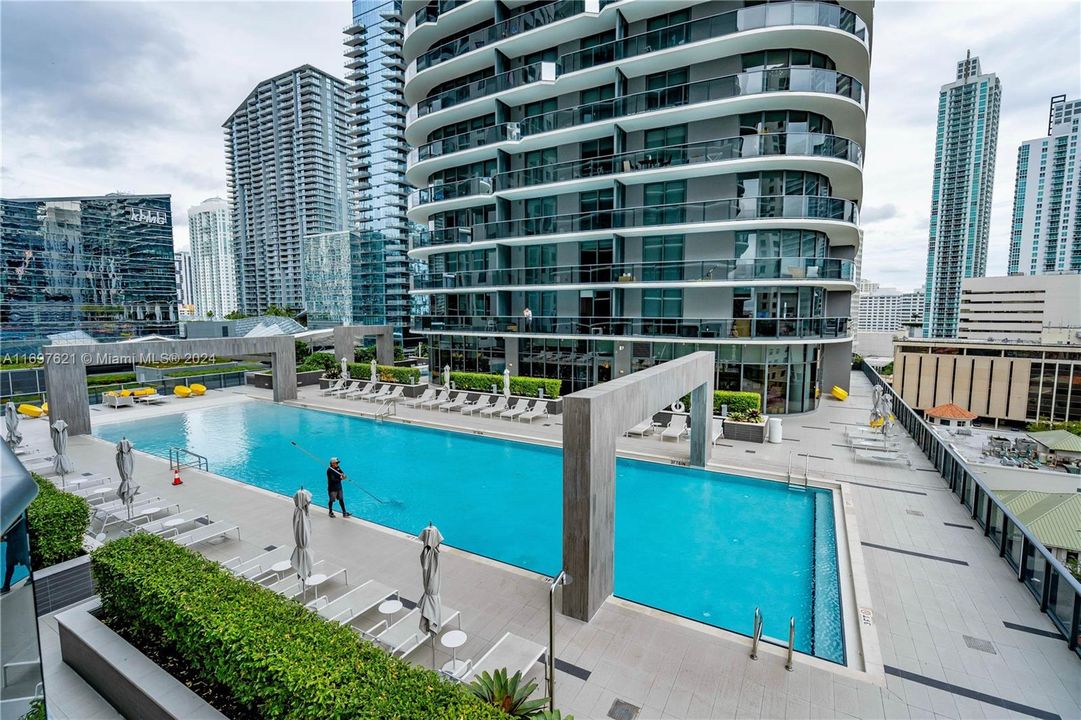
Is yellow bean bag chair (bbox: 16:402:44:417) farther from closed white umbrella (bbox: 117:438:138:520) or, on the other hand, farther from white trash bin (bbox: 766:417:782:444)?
white trash bin (bbox: 766:417:782:444)

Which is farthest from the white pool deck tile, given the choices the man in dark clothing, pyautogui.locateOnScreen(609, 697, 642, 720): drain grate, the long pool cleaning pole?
the long pool cleaning pole

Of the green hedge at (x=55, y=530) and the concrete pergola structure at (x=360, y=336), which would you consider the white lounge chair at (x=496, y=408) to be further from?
the green hedge at (x=55, y=530)

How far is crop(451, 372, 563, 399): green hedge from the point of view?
21.7 meters

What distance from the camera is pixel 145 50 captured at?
1011 centimetres

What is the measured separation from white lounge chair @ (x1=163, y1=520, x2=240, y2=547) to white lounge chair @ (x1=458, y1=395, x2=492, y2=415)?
11793 millimetres

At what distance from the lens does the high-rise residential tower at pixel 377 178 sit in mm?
52844

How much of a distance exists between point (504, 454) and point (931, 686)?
11646 millimetres

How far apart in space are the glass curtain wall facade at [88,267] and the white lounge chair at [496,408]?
154 feet

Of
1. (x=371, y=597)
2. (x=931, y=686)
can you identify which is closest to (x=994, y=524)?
(x=931, y=686)

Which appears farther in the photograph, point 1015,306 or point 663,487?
point 1015,306

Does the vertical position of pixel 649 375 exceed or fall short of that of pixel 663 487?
it exceeds it

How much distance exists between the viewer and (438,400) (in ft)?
72.8

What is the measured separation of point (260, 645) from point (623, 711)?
370 cm

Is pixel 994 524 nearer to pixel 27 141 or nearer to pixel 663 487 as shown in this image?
pixel 663 487
